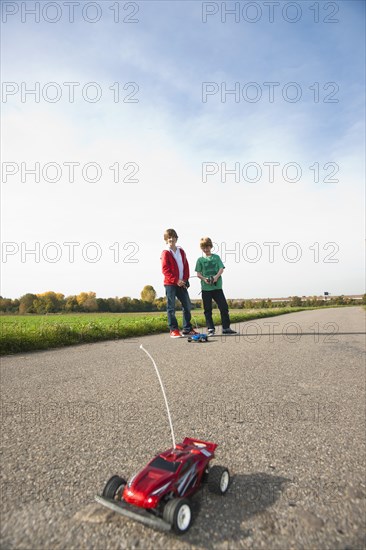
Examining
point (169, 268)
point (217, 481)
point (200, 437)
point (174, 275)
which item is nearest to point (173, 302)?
point (174, 275)

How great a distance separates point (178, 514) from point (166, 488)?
0.10m

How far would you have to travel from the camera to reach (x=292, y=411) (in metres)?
2.91

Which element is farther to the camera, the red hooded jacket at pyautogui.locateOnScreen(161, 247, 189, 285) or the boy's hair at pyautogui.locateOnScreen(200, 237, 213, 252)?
the boy's hair at pyautogui.locateOnScreen(200, 237, 213, 252)

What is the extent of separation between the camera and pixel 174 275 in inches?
324

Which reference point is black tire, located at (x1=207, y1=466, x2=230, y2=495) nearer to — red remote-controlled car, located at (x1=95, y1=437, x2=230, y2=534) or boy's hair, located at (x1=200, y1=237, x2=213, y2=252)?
red remote-controlled car, located at (x1=95, y1=437, x2=230, y2=534)

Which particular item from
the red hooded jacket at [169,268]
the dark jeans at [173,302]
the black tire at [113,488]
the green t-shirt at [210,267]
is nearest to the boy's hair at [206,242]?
the green t-shirt at [210,267]

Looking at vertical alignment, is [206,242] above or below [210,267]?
above

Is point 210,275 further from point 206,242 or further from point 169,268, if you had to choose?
point 169,268

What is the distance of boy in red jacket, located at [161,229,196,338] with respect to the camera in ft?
26.9

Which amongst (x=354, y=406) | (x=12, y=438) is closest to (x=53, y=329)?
(x=12, y=438)

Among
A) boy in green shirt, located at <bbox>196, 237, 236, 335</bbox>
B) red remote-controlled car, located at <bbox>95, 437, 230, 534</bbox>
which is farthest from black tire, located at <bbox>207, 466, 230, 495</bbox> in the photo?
boy in green shirt, located at <bbox>196, 237, 236, 335</bbox>

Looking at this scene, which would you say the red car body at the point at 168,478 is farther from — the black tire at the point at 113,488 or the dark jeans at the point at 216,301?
the dark jeans at the point at 216,301

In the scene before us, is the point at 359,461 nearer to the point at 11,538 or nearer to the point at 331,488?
the point at 331,488

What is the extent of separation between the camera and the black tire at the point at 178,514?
1.24 metres
